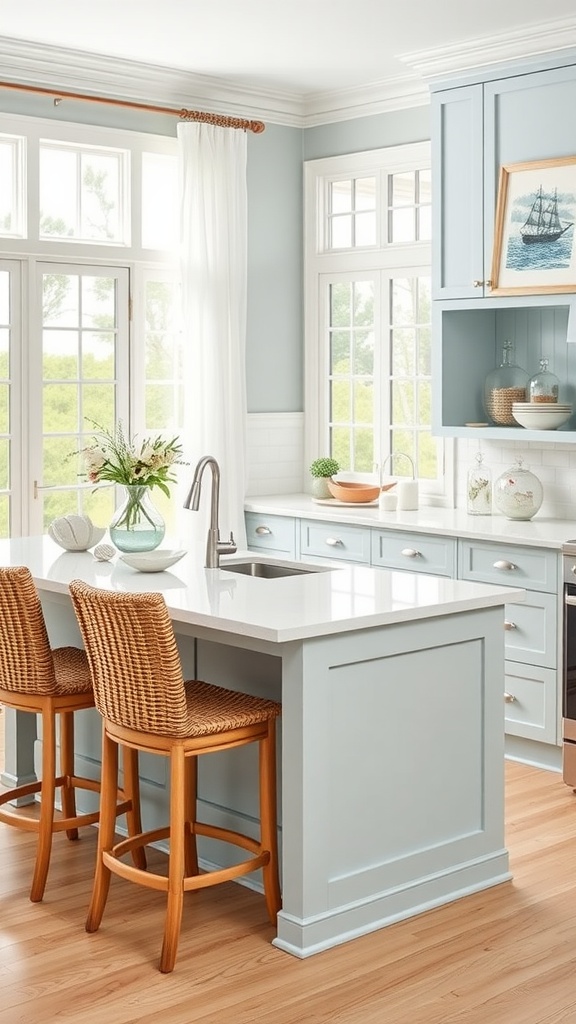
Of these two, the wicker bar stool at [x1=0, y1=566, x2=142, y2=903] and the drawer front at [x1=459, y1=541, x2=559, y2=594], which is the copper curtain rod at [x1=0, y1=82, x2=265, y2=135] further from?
the wicker bar stool at [x1=0, y1=566, x2=142, y2=903]

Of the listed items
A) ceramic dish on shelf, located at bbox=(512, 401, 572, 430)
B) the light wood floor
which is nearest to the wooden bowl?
ceramic dish on shelf, located at bbox=(512, 401, 572, 430)

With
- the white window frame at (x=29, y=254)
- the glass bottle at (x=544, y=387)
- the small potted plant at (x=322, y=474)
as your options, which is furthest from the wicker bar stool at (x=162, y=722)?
the small potted plant at (x=322, y=474)

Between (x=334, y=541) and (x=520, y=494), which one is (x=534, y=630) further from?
(x=334, y=541)

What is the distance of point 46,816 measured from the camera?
12.5 feet

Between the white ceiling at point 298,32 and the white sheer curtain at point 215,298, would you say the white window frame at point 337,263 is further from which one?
the white sheer curtain at point 215,298

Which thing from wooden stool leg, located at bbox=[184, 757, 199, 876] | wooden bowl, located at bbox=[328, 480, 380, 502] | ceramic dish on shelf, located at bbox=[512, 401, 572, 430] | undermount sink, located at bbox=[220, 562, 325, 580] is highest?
ceramic dish on shelf, located at bbox=[512, 401, 572, 430]

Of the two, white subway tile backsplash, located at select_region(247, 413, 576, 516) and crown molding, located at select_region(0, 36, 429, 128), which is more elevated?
crown molding, located at select_region(0, 36, 429, 128)

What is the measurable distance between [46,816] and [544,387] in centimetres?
309

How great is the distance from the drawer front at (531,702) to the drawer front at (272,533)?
1.54 m

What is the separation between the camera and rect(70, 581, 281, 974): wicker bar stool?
3293mm

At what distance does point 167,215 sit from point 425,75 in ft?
5.04

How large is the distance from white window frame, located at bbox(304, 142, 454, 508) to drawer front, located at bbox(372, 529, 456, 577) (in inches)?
28.2

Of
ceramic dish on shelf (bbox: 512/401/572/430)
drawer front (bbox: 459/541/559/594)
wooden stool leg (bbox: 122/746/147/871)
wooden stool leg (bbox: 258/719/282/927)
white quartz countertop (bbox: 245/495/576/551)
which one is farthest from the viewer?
ceramic dish on shelf (bbox: 512/401/572/430)

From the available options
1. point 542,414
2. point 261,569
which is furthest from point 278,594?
point 542,414
